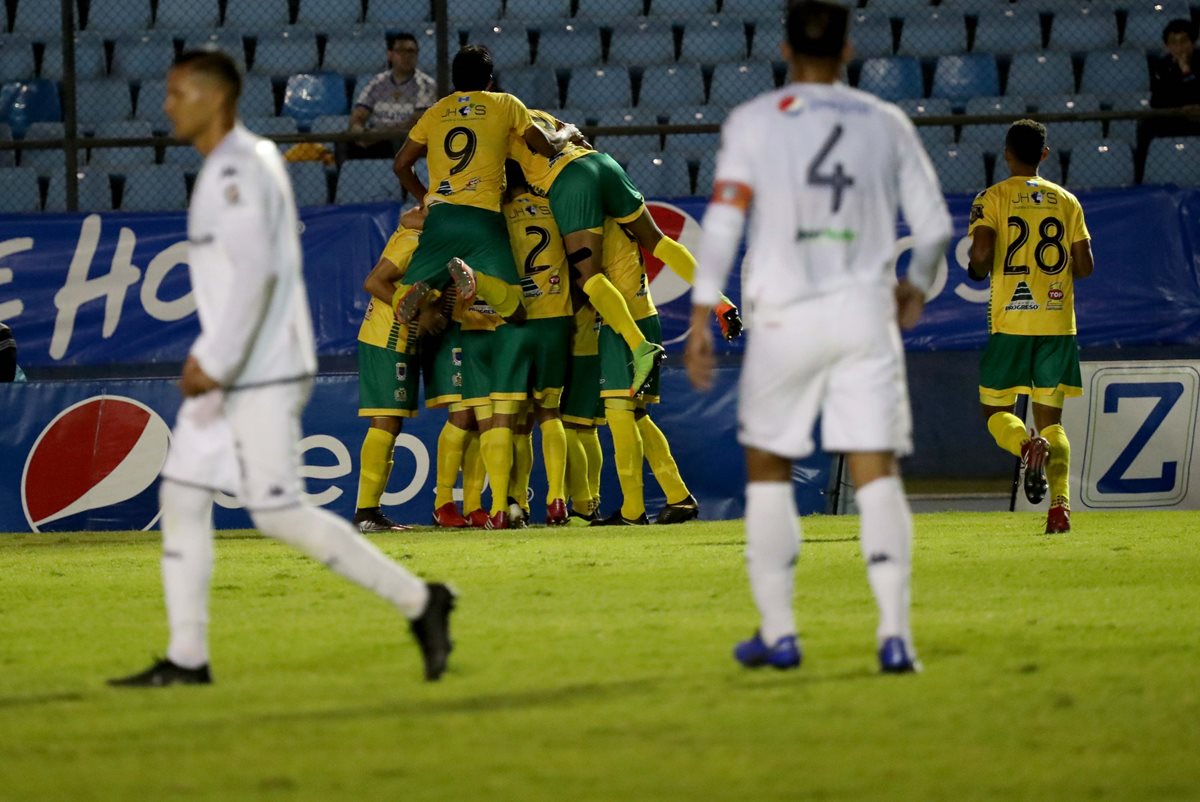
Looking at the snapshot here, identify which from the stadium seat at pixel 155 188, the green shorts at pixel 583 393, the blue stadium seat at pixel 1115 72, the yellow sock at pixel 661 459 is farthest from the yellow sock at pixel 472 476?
the blue stadium seat at pixel 1115 72

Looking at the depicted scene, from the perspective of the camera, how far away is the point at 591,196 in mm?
11891

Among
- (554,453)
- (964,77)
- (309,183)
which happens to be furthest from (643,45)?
(554,453)

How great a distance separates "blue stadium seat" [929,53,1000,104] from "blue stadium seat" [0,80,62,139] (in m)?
7.99

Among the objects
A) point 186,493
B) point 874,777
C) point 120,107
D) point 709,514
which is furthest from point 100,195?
point 874,777

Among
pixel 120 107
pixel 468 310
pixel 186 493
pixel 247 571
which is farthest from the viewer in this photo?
pixel 120 107

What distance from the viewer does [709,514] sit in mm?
13188

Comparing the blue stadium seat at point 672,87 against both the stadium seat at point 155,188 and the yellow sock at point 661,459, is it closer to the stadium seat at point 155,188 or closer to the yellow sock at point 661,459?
the stadium seat at point 155,188

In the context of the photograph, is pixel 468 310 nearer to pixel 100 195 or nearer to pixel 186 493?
pixel 100 195

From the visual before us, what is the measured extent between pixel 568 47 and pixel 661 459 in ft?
20.8

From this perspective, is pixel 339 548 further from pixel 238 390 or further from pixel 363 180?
pixel 363 180

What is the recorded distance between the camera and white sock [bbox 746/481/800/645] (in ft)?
18.2

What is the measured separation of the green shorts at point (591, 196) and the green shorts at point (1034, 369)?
2.42m

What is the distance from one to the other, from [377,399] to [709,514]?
97.8 inches

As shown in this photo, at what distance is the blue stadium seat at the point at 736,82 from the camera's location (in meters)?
16.9
